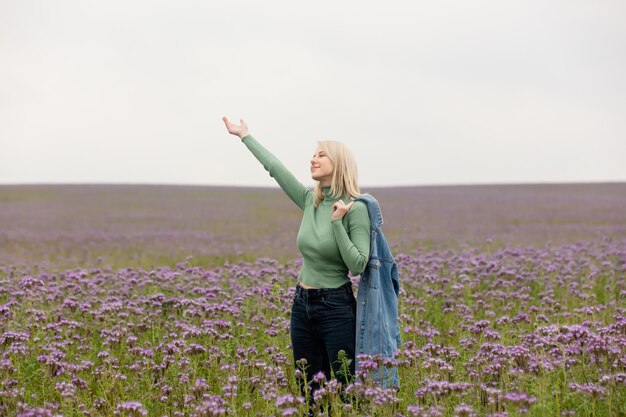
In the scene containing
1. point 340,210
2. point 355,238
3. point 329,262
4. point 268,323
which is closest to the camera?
point 340,210

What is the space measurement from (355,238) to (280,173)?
98 centimetres

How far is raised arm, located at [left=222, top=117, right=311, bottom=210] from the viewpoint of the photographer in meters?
6.34

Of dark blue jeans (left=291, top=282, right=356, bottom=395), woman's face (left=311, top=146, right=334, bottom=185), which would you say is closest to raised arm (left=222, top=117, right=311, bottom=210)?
woman's face (left=311, top=146, right=334, bottom=185)

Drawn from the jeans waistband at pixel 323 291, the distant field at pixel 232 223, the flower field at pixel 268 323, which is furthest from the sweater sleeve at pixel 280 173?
the distant field at pixel 232 223

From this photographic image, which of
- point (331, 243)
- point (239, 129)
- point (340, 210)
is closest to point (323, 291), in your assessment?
point (331, 243)

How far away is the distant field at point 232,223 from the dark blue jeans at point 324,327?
9.71 m

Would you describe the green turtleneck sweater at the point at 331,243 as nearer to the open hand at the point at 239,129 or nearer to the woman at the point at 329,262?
the woman at the point at 329,262

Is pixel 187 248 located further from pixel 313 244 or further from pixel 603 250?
pixel 313 244

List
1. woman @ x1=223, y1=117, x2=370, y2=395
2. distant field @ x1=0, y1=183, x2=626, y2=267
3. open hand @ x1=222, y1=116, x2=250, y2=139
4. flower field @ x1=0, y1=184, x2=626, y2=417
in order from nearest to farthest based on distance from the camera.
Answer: flower field @ x1=0, y1=184, x2=626, y2=417
woman @ x1=223, y1=117, x2=370, y2=395
open hand @ x1=222, y1=116, x2=250, y2=139
distant field @ x1=0, y1=183, x2=626, y2=267

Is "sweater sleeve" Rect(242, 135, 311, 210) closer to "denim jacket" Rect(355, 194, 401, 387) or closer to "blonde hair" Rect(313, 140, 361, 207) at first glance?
"blonde hair" Rect(313, 140, 361, 207)

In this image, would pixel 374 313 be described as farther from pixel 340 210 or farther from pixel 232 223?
pixel 232 223

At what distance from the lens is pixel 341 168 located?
19.4 feet

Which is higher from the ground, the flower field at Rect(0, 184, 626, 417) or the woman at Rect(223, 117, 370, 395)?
the woman at Rect(223, 117, 370, 395)

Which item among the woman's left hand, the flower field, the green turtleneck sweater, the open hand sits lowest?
the flower field
